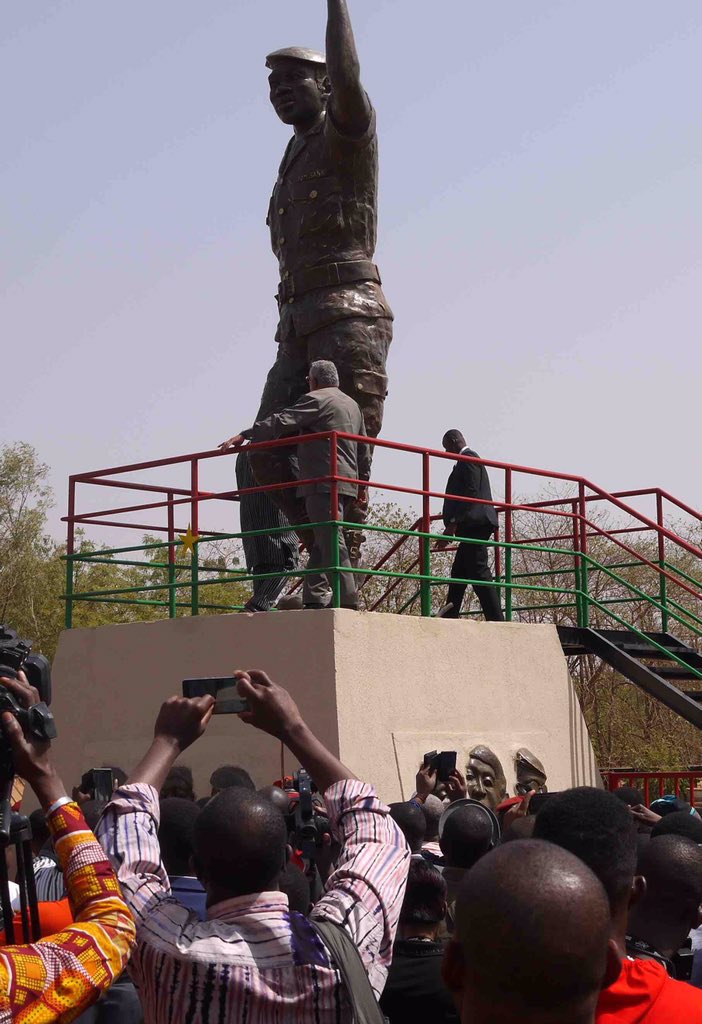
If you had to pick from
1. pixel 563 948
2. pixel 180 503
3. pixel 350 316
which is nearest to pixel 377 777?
pixel 180 503

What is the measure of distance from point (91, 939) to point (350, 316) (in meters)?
9.89

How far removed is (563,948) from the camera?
203cm

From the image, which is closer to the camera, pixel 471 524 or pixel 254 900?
pixel 254 900

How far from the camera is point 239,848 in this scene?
10.2 ft

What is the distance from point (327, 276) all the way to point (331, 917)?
9.55 metres

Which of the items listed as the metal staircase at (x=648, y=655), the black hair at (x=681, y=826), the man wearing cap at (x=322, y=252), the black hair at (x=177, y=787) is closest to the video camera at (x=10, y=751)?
the black hair at (x=681, y=826)

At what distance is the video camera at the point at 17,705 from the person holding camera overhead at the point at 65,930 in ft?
0.05

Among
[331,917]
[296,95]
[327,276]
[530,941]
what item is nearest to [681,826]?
[331,917]

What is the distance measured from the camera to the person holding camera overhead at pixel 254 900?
2.93m

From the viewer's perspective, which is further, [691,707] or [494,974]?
[691,707]

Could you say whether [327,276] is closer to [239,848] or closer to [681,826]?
[681,826]

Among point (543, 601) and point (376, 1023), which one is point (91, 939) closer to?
point (376, 1023)

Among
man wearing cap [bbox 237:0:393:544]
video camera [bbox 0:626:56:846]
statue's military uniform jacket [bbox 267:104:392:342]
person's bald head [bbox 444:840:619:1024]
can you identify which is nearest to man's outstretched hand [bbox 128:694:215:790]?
video camera [bbox 0:626:56:846]

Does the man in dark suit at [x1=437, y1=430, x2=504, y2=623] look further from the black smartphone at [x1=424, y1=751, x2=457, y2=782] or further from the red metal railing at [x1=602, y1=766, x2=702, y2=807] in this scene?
the black smartphone at [x1=424, y1=751, x2=457, y2=782]
